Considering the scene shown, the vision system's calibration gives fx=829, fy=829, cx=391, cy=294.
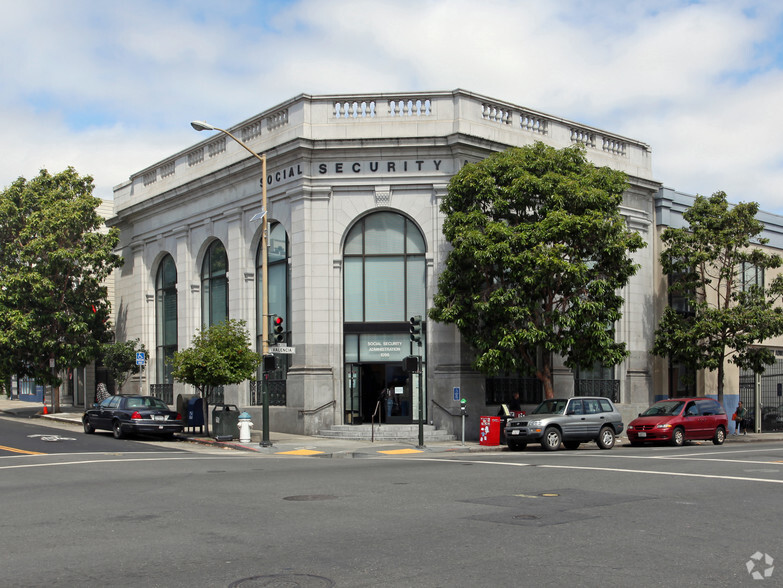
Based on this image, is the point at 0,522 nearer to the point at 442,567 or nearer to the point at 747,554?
the point at 442,567

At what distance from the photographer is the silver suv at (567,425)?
2419 cm

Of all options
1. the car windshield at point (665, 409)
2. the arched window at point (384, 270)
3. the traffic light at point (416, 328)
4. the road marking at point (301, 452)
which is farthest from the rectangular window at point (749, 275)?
the road marking at point (301, 452)

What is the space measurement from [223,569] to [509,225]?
21.8 m

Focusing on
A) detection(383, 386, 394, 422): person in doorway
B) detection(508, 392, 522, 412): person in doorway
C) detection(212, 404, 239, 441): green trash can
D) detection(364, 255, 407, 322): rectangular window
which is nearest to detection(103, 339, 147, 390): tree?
detection(212, 404, 239, 441): green trash can

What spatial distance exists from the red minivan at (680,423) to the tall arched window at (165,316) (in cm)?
2096

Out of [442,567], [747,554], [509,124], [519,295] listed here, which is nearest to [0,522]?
[442,567]

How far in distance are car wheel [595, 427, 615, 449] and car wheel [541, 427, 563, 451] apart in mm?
1599

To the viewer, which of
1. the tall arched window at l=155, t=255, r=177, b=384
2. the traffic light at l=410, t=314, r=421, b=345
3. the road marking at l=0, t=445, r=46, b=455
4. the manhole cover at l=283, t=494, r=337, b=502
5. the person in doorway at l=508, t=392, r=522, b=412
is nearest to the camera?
the manhole cover at l=283, t=494, r=337, b=502

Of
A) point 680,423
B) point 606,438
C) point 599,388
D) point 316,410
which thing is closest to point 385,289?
point 316,410

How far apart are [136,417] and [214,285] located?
9630 millimetres

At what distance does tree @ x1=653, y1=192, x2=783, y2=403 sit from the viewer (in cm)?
3228

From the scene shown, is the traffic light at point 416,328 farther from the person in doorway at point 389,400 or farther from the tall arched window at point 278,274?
the tall arched window at point 278,274

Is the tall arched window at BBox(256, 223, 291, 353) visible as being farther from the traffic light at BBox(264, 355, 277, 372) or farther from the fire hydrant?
the traffic light at BBox(264, 355, 277, 372)

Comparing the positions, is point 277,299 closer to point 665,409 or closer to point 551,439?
point 551,439
